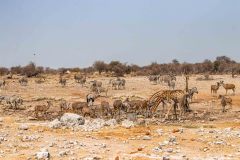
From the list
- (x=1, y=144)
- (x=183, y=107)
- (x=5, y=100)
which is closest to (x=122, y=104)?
(x=183, y=107)

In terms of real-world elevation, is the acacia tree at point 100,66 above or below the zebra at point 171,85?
above

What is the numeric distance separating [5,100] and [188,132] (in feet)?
79.9

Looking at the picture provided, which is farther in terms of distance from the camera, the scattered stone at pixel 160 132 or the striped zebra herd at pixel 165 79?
the striped zebra herd at pixel 165 79

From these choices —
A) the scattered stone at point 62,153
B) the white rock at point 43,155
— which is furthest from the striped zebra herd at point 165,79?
the white rock at point 43,155

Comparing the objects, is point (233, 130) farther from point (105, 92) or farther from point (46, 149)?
point (105, 92)

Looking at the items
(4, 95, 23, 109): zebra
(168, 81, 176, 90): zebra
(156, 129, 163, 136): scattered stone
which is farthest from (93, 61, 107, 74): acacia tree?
(156, 129, 163, 136): scattered stone

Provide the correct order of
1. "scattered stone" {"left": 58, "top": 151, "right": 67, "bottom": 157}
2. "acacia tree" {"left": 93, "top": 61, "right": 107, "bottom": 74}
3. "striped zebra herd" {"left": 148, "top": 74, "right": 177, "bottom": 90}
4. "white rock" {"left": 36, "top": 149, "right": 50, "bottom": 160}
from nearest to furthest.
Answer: "white rock" {"left": 36, "top": 149, "right": 50, "bottom": 160}
"scattered stone" {"left": 58, "top": 151, "right": 67, "bottom": 157}
"striped zebra herd" {"left": 148, "top": 74, "right": 177, "bottom": 90}
"acacia tree" {"left": 93, "top": 61, "right": 107, "bottom": 74}

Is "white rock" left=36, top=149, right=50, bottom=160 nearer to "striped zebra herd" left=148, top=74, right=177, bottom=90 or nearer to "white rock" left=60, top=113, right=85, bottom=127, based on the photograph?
"white rock" left=60, top=113, right=85, bottom=127

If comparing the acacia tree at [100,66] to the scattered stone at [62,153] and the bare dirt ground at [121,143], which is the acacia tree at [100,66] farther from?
the scattered stone at [62,153]

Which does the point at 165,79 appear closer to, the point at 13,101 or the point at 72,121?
the point at 13,101

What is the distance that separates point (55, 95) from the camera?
152 feet

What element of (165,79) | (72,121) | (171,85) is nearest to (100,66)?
(165,79)

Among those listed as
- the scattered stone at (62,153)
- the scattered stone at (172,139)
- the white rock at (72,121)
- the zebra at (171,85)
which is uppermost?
the zebra at (171,85)

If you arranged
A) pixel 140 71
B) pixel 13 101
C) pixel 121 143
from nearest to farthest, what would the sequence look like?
pixel 121 143
pixel 13 101
pixel 140 71
